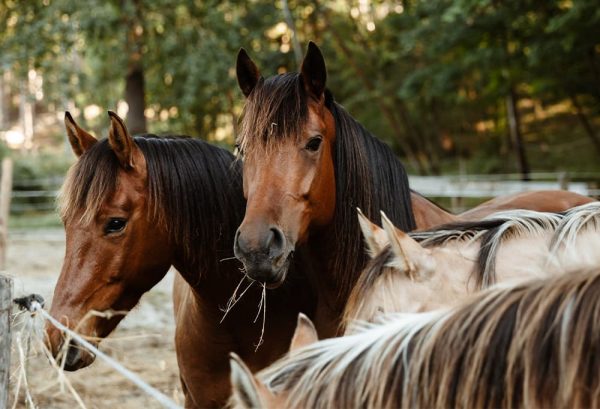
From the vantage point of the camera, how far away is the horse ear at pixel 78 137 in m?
3.04

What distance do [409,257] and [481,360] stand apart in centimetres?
82

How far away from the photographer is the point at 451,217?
3.65 meters

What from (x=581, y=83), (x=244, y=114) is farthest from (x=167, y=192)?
(x=581, y=83)

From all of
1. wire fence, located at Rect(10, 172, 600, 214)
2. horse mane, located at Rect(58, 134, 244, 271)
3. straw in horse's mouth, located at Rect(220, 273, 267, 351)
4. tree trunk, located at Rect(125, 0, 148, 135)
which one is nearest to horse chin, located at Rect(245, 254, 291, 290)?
straw in horse's mouth, located at Rect(220, 273, 267, 351)

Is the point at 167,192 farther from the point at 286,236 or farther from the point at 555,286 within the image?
the point at 555,286

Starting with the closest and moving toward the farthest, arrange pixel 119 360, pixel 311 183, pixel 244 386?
pixel 244 386 → pixel 311 183 → pixel 119 360

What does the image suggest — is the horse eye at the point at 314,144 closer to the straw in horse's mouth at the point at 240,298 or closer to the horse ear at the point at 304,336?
the straw in horse's mouth at the point at 240,298

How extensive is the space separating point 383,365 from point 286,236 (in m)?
1.43

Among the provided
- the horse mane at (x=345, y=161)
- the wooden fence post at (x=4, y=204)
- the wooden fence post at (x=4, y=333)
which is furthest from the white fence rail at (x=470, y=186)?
the wooden fence post at (x=4, y=333)

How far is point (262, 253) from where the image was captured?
8.27 ft

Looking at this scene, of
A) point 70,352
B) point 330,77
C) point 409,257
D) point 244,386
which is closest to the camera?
point 244,386

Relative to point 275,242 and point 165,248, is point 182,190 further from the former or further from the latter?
point 275,242

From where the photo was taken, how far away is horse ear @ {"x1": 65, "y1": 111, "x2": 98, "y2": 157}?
304 cm

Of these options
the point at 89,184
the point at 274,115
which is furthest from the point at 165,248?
the point at 274,115
